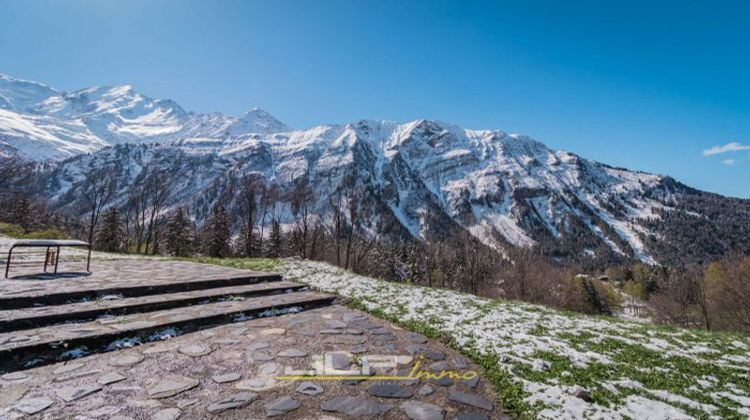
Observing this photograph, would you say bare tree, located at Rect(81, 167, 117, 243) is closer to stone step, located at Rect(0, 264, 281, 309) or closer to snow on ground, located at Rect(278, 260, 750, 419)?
stone step, located at Rect(0, 264, 281, 309)

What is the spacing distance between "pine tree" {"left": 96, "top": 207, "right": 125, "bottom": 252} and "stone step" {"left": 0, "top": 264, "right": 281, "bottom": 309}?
128 ft

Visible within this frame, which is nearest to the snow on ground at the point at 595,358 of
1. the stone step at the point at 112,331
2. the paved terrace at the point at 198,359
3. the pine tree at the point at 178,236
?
the paved terrace at the point at 198,359

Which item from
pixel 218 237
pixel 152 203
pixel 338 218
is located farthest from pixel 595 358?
pixel 152 203

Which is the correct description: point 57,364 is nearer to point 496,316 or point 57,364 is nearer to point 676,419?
point 676,419

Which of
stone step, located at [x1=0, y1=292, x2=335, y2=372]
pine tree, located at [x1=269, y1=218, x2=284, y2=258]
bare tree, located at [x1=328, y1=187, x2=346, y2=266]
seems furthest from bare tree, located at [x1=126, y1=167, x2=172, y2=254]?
stone step, located at [x1=0, y1=292, x2=335, y2=372]

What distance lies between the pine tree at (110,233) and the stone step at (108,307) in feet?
135

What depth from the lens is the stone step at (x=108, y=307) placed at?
5496mm

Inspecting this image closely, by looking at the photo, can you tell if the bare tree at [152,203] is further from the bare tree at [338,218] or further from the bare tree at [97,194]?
the bare tree at [338,218]

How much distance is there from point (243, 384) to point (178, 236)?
44259mm

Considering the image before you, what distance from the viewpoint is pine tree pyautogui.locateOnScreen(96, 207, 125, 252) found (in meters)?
39.9

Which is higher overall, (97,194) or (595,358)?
(97,194)

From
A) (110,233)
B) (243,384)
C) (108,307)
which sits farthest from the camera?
(110,233)

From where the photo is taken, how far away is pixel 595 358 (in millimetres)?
5953

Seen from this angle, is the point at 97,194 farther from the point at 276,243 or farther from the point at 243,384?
the point at 243,384
